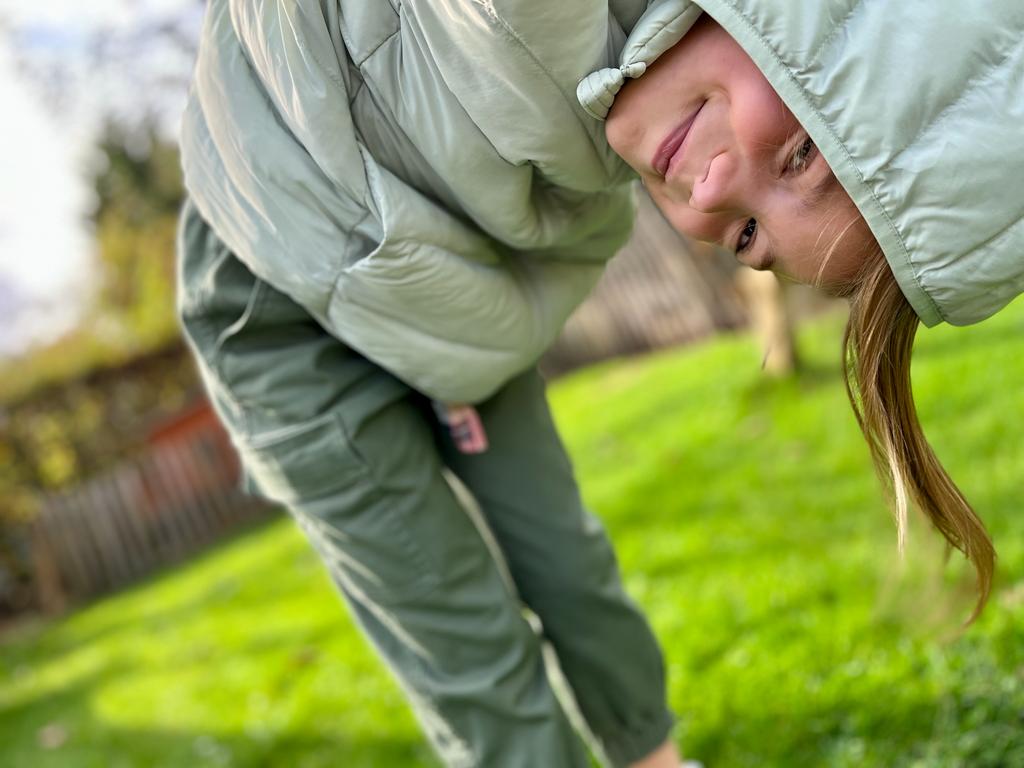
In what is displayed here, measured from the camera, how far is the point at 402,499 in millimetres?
1728

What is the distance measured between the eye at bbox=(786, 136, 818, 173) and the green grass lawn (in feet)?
3.30

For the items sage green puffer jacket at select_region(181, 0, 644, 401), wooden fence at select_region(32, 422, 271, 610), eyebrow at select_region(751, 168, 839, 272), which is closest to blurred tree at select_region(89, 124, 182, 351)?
wooden fence at select_region(32, 422, 271, 610)

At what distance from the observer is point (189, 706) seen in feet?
12.7

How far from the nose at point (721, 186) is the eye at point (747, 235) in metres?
0.05

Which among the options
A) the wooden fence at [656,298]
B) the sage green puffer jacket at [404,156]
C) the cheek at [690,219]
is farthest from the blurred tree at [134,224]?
the cheek at [690,219]

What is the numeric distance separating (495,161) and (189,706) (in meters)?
3.08

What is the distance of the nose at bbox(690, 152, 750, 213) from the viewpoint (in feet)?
4.27

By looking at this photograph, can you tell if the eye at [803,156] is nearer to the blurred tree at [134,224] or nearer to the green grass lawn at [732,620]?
the green grass lawn at [732,620]

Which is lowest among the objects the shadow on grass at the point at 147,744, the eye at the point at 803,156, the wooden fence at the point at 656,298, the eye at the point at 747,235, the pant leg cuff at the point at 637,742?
the wooden fence at the point at 656,298

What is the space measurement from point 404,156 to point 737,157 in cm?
50

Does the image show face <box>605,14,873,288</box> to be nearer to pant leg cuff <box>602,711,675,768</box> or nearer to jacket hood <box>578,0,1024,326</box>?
jacket hood <box>578,0,1024,326</box>

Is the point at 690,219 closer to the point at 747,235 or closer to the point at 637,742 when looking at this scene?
the point at 747,235

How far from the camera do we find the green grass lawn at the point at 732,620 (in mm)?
2203

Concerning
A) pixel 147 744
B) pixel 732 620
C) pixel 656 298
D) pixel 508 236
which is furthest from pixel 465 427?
pixel 656 298
